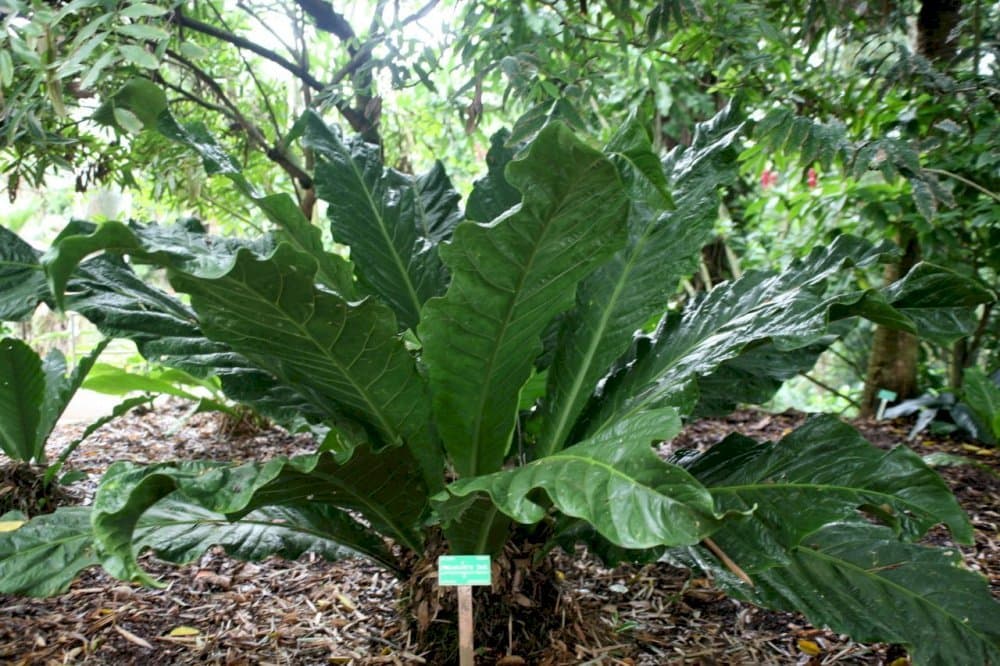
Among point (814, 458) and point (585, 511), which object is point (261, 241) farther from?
point (814, 458)

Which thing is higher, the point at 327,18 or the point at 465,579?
the point at 327,18

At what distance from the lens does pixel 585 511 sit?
1104 millimetres

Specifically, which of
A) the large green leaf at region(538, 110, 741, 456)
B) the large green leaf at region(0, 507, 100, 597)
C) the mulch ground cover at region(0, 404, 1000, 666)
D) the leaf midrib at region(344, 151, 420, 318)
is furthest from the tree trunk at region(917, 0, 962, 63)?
the large green leaf at region(0, 507, 100, 597)

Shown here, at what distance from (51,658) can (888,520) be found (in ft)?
5.95

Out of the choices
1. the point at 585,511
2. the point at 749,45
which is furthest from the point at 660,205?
the point at 749,45

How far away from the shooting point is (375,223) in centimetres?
185

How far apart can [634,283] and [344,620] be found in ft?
3.61

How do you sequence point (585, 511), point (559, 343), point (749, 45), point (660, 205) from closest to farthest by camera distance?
point (585, 511) → point (660, 205) → point (559, 343) → point (749, 45)

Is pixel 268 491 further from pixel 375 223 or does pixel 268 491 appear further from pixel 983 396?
pixel 983 396

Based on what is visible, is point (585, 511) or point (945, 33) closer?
point (585, 511)

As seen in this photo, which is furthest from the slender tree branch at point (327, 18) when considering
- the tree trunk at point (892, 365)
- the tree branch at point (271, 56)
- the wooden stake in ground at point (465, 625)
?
the tree trunk at point (892, 365)

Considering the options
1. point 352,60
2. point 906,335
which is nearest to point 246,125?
point 352,60

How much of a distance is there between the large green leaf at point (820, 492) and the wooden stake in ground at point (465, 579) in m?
0.46

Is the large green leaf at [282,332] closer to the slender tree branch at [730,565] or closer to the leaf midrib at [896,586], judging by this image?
the slender tree branch at [730,565]
